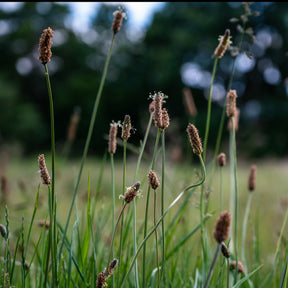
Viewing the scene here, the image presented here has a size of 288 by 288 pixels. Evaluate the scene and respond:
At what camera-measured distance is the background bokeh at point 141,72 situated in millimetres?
15617

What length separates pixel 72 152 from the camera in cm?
1591

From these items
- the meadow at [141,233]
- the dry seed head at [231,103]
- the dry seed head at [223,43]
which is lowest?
the meadow at [141,233]

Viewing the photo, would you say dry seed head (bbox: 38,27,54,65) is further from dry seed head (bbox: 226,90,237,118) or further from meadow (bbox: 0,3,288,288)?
dry seed head (bbox: 226,90,237,118)

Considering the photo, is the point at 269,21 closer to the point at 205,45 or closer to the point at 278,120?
the point at 205,45

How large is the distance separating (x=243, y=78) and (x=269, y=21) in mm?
2535

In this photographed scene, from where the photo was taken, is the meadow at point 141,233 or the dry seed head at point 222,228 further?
the meadow at point 141,233

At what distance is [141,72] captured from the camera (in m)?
17.5

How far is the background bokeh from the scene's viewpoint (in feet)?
51.2

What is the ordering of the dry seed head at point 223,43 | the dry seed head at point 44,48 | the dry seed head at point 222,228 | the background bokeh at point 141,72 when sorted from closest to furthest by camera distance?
the dry seed head at point 222,228, the dry seed head at point 44,48, the dry seed head at point 223,43, the background bokeh at point 141,72

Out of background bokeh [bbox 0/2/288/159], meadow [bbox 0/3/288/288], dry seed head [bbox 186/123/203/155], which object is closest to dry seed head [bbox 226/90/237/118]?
meadow [bbox 0/3/288/288]

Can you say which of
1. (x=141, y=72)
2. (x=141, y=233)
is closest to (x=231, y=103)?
(x=141, y=233)

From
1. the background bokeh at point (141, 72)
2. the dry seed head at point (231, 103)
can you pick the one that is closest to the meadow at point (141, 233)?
the dry seed head at point (231, 103)

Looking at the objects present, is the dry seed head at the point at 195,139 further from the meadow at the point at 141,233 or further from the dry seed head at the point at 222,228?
the dry seed head at the point at 222,228

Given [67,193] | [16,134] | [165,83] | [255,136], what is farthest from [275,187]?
[16,134]
